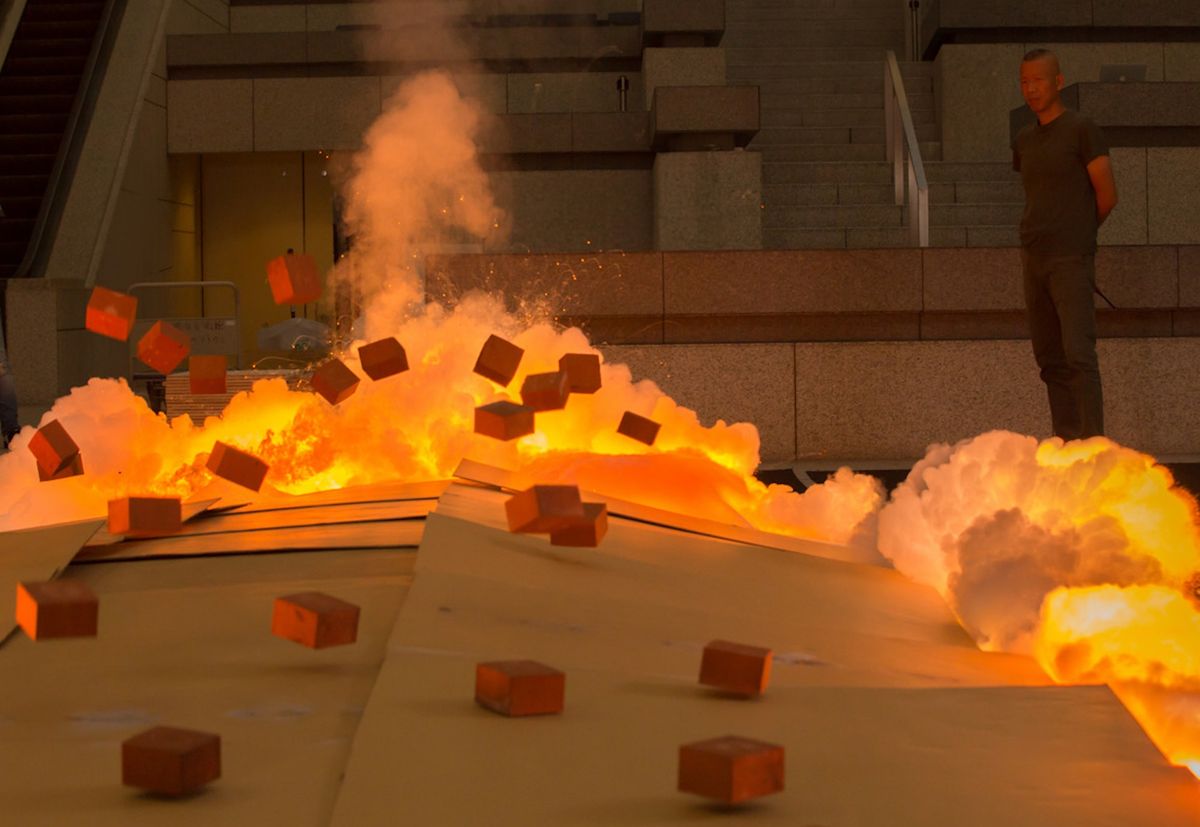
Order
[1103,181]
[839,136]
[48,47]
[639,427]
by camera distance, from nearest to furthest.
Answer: [639,427]
[1103,181]
[839,136]
[48,47]

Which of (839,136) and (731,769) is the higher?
(839,136)

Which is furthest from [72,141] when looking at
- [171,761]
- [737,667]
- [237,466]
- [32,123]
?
[171,761]

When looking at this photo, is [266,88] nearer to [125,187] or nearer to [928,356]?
[125,187]

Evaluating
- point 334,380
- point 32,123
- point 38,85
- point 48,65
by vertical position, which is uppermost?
point 48,65

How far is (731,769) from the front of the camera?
1253mm

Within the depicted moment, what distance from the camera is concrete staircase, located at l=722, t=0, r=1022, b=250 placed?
11.5 metres

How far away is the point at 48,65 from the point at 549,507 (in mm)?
13579

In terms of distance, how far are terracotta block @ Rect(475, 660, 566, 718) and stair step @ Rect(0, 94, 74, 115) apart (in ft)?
44.4

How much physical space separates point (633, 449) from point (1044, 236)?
2990mm

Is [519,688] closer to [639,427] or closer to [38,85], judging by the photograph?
Answer: [639,427]

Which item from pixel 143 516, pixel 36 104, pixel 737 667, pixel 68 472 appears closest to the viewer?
pixel 737 667

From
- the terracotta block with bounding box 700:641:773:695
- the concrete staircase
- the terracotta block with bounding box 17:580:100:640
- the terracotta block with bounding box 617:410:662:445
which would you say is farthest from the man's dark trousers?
the concrete staircase

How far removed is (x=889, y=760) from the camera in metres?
1.41

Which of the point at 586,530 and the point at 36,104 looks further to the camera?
the point at 36,104
